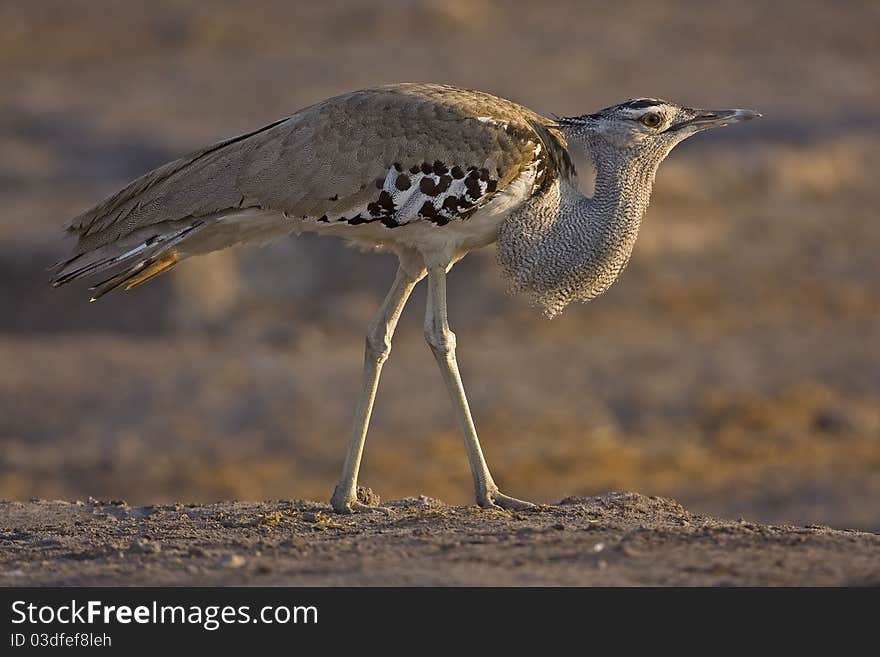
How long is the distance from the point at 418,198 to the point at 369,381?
90cm

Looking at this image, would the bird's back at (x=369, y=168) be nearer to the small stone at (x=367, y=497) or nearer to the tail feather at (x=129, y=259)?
the tail feather at (x=129, y=259)

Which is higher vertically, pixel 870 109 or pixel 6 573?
pixel 870 109

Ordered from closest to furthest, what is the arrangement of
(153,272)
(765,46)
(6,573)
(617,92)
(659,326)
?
1. (6,573)
2. (153,272)
3. (659,326)
4. (617,92)
5. (765,46)

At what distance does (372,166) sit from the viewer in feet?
20.2

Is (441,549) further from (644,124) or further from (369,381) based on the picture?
(644,124)

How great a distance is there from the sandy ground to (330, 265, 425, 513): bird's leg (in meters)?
0.11

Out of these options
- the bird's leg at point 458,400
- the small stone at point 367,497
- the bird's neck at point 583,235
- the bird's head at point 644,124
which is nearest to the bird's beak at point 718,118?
the bird's head at point 644,124

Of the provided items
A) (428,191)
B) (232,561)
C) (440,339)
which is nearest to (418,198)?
(428,191)

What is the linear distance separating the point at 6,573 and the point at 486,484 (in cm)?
198

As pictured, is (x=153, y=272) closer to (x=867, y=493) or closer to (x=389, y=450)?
(x=389, y=450)

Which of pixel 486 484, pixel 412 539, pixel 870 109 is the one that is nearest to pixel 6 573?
pixel 412 539

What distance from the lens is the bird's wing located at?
612 cm

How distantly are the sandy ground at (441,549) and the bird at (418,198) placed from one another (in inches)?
16.0

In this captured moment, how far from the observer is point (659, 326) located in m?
14.1
